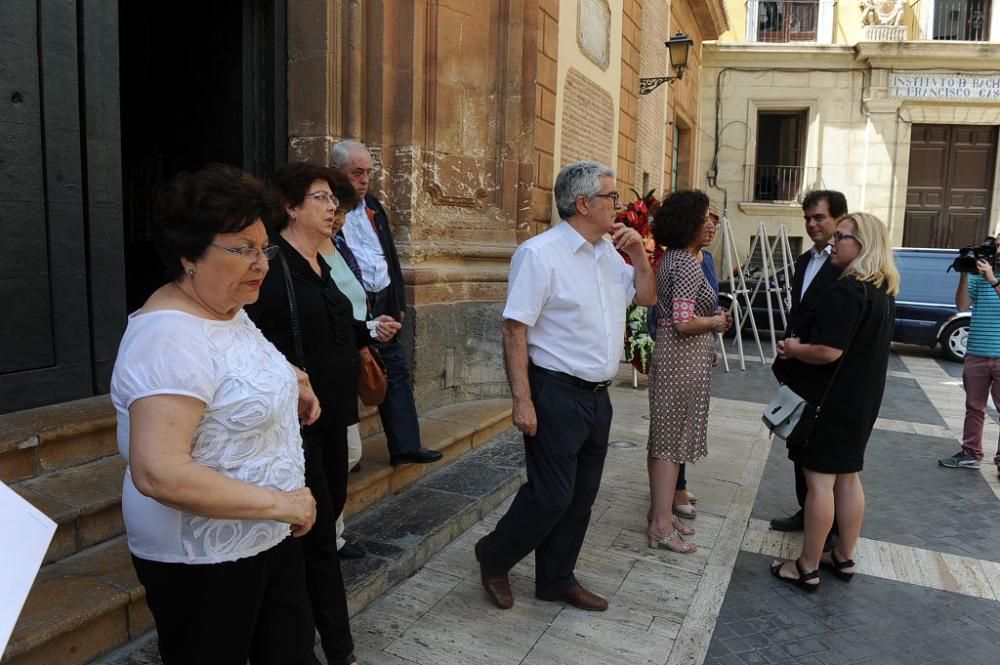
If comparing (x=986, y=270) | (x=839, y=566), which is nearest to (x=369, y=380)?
(x=839, y=566)

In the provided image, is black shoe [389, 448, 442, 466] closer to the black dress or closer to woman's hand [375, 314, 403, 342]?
woman's hand [375, 314, 403, 342]

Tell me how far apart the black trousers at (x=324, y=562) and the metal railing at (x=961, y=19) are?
2073cm

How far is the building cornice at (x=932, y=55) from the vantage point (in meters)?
17.3

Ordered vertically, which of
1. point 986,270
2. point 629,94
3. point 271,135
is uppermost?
point 629,94

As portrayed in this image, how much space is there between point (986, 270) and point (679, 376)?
117 inches

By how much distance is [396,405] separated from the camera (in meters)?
3.95

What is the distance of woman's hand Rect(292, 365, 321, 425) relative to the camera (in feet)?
6.80

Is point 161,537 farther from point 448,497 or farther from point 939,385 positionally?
point 939,385

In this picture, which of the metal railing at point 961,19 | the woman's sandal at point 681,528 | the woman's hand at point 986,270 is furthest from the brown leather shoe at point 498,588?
the metal railing at point 961,19

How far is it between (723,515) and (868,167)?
1644 centimetres

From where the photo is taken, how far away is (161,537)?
62.5 inches

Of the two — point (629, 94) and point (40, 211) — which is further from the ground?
point (629, 94)

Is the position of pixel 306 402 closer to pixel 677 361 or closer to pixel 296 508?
pixel 296 508

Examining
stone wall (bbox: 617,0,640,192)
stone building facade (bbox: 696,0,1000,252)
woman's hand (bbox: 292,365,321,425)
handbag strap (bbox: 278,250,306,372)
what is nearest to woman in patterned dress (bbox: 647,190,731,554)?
handbag strap (bbox: 278,250,306,372)
